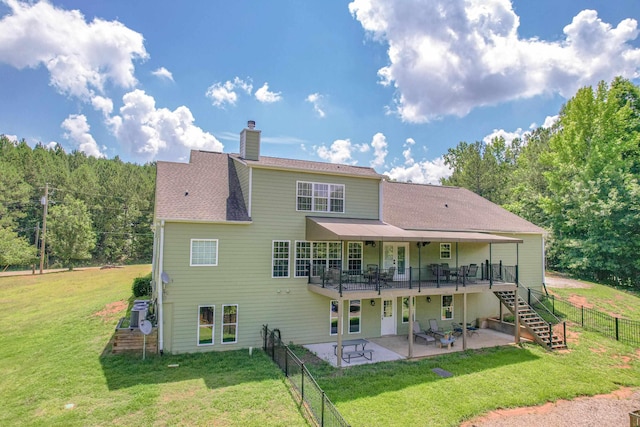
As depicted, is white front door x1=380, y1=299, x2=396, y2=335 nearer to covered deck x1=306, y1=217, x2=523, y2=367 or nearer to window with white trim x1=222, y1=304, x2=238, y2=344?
covered deck x1=306, y1=217, x2=523, y2=367

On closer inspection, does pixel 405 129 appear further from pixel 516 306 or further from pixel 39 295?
pixel 39 295

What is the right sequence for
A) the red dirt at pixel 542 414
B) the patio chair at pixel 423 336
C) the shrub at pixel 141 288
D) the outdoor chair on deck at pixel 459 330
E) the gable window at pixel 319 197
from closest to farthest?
the red dirt at pixel 542 414
the patio chair at pixel 423 336
the gable window at pixel 319 197
the outdoor chair on deck at pixel 459 330
the shrub at pixel 141 288

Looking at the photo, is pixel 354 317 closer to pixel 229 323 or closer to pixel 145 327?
pixel 229 323

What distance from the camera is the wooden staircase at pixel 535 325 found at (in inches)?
583

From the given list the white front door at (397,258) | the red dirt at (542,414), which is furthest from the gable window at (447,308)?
the red dirt at (542,414)

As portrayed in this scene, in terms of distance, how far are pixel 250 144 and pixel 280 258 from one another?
5.49 m

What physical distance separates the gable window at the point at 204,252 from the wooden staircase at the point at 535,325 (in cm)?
1323

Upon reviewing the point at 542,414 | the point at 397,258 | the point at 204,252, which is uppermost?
the point at 204,252

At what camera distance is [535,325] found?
15.6 metres

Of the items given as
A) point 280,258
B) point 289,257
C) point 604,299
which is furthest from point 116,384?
point 604,299

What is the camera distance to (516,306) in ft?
50.7

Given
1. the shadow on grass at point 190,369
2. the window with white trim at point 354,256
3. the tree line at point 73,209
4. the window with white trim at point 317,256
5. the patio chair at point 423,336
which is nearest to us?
the shadow on grass at point 190,369

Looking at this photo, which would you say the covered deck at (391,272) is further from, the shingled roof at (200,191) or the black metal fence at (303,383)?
the shingled roof at (200,191)

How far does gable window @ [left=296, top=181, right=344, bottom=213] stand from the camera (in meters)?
14.9
